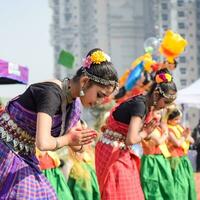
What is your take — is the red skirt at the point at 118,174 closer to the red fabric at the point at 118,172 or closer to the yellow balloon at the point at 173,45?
the red fabric at the point at 118,172

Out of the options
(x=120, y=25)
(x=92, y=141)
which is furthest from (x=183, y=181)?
(x=120, y=25)

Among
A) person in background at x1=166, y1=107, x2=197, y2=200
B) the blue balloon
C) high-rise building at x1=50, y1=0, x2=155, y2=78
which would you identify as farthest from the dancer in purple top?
high-rise building at x1=50, y1=0, x2=155, y2=78

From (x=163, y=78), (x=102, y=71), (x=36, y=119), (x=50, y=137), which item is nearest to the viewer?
(x=50, y=137)

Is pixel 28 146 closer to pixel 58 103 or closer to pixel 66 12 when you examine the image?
pixel 58 103

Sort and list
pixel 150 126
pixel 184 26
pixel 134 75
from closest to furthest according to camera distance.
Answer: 1. pixel 150 126
2. pixel 134 75
3. pixel 184 26

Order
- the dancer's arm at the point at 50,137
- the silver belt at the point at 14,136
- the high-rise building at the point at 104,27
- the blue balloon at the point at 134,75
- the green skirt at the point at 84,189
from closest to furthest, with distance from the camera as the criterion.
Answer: the dancer's arm at the point at 50,137
the silver belt at the point at 14,136
the green skirt at the point at 84,189
the blue balloon at the point at 134,75
the high-rise building at the point at 104,27

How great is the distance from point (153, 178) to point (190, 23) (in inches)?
2656

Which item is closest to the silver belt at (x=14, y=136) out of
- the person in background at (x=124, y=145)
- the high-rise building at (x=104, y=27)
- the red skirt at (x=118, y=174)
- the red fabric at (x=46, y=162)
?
the person in background at (x=124, y=145)

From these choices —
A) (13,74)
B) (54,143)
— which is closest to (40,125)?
(54,143)

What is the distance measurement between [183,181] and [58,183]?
6.77 ft

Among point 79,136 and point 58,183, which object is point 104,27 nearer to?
point 58,183

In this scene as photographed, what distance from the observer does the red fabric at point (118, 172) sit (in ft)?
14.2

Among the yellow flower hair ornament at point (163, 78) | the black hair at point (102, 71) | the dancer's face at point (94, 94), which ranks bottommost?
the yellow flower hair ornament at point (163, 78)

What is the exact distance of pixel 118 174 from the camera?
173 inches
